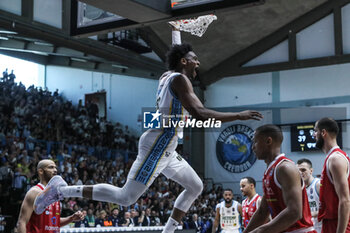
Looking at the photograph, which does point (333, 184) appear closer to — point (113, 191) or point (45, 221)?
point (113, 191)

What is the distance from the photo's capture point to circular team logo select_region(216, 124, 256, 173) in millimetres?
23984

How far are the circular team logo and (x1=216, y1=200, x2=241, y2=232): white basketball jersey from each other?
11371 mm

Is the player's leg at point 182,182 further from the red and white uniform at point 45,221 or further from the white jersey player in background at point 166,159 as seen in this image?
the red and white uniform at point 45,221

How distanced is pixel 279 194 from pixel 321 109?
19754 millimetres

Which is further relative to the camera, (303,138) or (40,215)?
(303,138)

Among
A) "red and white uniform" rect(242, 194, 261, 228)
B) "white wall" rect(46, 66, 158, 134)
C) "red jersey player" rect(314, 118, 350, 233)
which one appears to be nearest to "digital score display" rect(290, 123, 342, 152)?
"white wall" rect(46, 66, 158, 134)

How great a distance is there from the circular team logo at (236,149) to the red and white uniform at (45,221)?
18.3m

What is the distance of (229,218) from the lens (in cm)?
1258

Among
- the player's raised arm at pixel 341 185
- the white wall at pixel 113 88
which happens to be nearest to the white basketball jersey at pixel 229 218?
the player's raised arm at pixel 341 185

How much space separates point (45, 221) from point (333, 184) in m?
3.43

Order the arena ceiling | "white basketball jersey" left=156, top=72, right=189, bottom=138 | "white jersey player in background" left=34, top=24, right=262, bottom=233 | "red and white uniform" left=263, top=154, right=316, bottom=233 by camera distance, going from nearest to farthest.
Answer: "red and white uniform" left=263, top=154, right=316, bottom=233
"white jersey player in background" left=34, top=24, right=262, bottom=233
"white basketball jersey" left=156, top=72, right=189, bottom=138
the arena ceiling

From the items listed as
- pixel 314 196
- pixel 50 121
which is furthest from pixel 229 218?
pixel 50 121

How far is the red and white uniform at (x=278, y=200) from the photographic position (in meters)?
3.75

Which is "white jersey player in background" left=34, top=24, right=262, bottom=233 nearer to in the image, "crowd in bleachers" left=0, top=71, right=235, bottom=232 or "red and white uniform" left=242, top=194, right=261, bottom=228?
"red and white uniform" left=242, top=194, right=261, bottom=228
